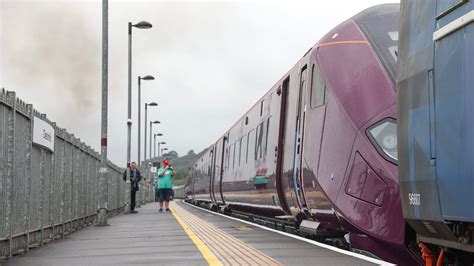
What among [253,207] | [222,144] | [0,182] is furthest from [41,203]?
[222,144]

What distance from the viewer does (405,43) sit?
202 inches

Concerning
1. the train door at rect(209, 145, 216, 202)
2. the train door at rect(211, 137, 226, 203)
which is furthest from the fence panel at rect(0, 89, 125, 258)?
the train door at rect(209, 145, 216, 202)

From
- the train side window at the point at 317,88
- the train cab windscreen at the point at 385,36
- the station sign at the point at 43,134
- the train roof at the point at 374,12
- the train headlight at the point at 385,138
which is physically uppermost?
the train roof at the point at 374,12

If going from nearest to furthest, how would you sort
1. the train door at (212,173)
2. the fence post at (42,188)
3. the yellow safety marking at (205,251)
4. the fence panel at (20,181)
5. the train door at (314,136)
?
the yellow safety marking at (205,251), the train door at (314,136), the fence panel at (20,181), the fence post at (42,188), the train door at (212,173)

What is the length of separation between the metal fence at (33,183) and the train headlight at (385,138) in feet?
14.2

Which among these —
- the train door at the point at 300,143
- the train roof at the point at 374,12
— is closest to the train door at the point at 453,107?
the train roof at the point at 374,12

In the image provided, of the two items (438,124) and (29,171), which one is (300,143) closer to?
(29,171)

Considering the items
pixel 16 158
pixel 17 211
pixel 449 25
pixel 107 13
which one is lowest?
pixel 17 211

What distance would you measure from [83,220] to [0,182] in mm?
7623

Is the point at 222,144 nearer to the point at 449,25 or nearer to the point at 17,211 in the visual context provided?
the point at 17,211

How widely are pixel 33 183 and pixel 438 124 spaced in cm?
680

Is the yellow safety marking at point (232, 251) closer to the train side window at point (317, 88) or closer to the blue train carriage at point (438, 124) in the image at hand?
the train side window at point (317, 88)

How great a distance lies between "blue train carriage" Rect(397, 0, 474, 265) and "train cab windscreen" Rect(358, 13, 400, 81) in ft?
7.06

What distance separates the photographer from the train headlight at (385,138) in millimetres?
6785
